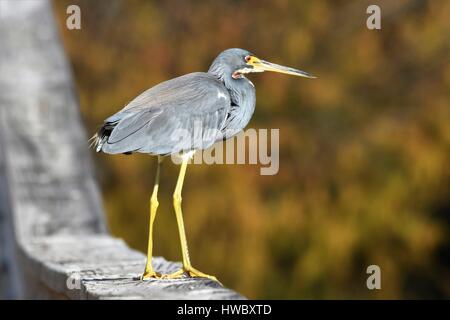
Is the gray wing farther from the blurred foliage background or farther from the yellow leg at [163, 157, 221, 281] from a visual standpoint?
the blurred foliage background

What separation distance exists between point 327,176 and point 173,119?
5.09 m

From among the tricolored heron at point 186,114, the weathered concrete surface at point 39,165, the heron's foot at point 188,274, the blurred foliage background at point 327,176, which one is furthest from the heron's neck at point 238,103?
the blurred foliage background at point 327,176

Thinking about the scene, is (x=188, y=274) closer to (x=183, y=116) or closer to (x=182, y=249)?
(x=182, y=249)

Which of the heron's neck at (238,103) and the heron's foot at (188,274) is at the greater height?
the heron's neck at (238,103)

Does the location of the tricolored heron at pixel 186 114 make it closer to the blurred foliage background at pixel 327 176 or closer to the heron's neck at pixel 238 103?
the heron's neck at pixel 238 103

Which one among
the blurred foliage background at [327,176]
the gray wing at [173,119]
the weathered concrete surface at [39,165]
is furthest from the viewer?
the blurred foliage background at [327,176]

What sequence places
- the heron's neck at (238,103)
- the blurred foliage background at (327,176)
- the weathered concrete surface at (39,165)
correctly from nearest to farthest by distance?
the heron's neck at (238,103) < the weathered concrete surface at (39,165) < the blurred foliage background at (327,176)

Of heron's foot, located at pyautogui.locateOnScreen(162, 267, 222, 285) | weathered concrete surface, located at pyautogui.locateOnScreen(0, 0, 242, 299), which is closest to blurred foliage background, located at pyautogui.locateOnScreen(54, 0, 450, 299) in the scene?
weathered concrete surface, located at pyautogui.locateOnScreen(0, 0, 242, 299)

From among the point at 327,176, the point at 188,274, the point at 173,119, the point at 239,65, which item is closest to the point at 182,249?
the point at 188,274

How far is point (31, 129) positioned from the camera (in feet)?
15.4

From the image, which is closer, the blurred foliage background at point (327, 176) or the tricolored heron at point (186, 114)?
the tricolored heron at point (186, 114)

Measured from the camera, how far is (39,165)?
457 centimetres

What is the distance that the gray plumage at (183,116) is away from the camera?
7.69ft

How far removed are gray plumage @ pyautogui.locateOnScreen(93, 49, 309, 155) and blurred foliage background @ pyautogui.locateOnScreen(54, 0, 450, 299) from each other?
4.56 meters
